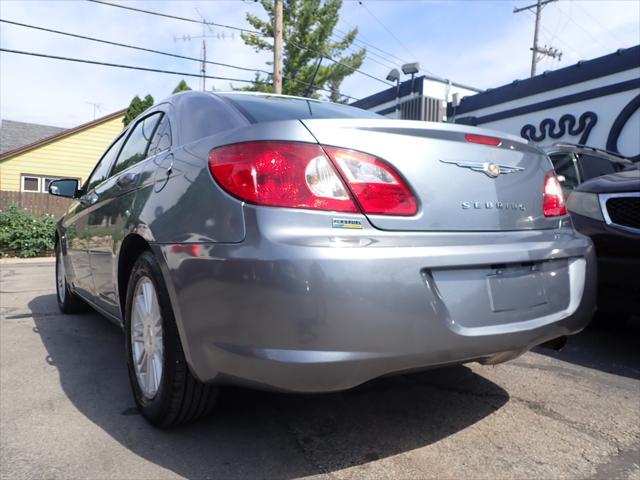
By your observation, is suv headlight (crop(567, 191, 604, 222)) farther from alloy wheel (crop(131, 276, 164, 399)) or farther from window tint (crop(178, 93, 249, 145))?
alloy wheel (crop(131, 276, 164, 399))

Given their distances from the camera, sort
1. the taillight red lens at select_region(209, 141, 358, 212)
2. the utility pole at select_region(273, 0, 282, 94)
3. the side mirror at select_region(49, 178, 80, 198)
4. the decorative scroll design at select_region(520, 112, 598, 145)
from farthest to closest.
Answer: the utility pole at select_region(273, 0, 282, 94) → the decorative scroll design at select_region(520, 112, 598, 145) → the side mirror at select_region(49, 178, 80, 198) → the taillight red lens at select_region(209, 141, 358, 212)

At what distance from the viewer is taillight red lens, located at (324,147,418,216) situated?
1811 millimetres

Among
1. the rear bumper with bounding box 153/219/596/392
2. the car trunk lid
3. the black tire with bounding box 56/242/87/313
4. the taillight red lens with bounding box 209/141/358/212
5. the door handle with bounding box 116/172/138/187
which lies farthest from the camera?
the black tire with bounding box 56/242/87/313

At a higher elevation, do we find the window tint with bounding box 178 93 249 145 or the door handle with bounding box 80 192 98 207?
the window tint with bounding box 178 93 249 145

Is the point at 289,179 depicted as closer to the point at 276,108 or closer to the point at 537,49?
the point at 276,108

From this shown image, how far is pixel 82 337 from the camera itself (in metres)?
4.07

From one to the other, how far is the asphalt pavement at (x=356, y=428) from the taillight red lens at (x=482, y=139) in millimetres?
1271

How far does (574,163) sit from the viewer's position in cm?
595

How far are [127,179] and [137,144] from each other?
1.50ft

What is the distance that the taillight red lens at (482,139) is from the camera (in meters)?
2.12

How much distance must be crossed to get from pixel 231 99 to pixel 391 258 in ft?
3.82

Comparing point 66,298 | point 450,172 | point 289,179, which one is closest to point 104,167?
point 66,298

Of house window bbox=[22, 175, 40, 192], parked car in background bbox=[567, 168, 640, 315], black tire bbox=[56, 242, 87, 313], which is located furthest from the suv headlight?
house window bbox=[22, 175, 40, 192]

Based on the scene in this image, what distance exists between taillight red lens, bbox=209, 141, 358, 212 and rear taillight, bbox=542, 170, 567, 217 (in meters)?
1.05
